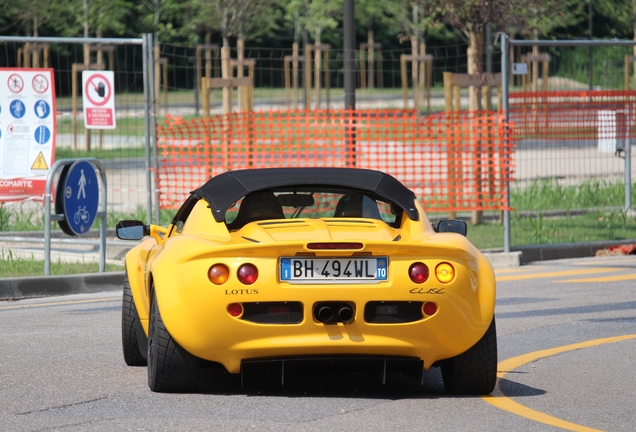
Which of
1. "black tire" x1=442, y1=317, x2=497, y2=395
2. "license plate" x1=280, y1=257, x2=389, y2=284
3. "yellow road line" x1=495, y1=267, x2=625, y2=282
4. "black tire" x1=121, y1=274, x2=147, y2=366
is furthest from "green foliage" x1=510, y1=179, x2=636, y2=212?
"license plate" x1=280, y1=257, x2=389, y2=284

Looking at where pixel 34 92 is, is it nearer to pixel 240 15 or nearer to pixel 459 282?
pixel 459 282

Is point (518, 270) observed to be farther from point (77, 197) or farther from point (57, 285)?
point (57, 285)

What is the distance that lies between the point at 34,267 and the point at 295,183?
6677 millimetres

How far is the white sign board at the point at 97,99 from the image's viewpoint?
43.5 ft

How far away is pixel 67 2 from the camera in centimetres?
4262

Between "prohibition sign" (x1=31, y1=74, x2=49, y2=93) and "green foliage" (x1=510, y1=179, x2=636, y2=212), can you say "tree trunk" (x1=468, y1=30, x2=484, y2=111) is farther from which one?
"prohibition sign" (x1=31, y1=74, x2=49, y2=93)

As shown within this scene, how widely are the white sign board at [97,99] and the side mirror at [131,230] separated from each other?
597 cm

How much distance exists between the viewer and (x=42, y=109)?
12.9 metres

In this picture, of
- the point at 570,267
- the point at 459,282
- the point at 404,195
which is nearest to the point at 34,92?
the point at 570,267

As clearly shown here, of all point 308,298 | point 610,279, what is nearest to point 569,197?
point 610,279

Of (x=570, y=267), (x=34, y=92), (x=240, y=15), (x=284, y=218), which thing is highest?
(x=240, y=15)

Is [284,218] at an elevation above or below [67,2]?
below

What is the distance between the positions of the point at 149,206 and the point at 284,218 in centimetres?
737

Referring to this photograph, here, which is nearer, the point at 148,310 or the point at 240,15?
the point at 148,310
